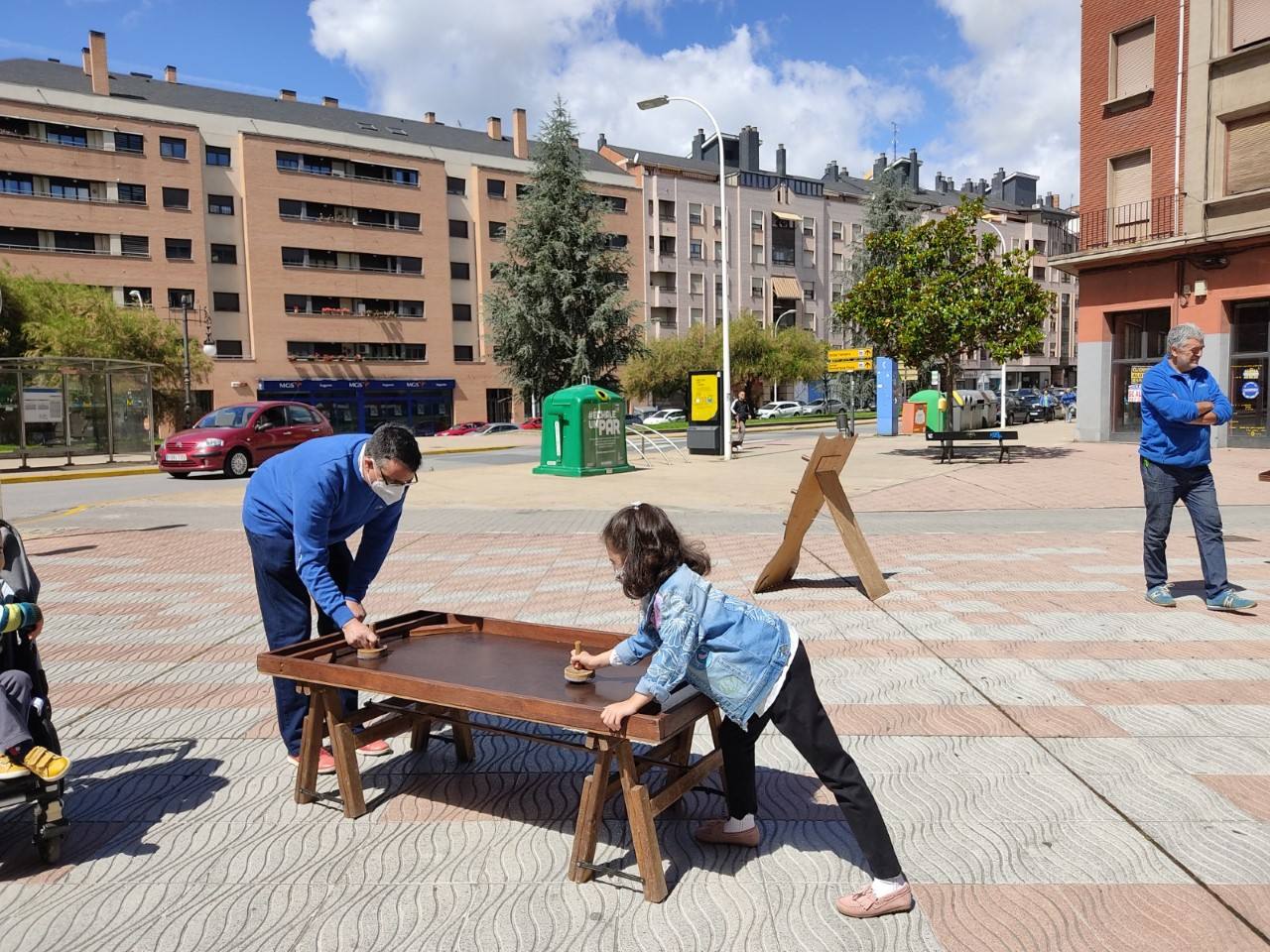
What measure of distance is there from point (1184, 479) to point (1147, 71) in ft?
71.6

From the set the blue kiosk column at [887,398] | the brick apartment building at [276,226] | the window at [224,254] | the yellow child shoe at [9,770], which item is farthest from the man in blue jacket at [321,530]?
the window at [224,254]

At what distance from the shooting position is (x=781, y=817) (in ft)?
11.9

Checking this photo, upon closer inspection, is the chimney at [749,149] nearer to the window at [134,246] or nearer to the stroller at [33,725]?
the window at [134,246]

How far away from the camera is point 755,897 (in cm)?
300

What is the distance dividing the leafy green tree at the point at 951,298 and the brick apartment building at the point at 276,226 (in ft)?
107

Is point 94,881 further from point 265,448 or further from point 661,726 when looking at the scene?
point 265,448

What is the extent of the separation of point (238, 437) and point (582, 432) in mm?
7675

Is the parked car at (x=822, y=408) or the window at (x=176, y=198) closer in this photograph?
the window at (x=176, y=198)

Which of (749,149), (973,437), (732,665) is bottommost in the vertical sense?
(973,437)

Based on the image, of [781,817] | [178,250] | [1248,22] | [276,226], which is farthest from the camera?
[276,226]

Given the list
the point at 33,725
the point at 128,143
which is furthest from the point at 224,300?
the point at 33,725

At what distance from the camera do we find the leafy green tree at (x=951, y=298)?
2088cm

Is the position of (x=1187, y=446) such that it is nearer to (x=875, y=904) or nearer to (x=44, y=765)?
(x=875, y=904)

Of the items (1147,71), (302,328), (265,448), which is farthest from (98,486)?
(302,328)
